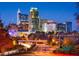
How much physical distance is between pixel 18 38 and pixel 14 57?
16cm

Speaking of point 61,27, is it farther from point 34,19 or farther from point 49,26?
point 34,19

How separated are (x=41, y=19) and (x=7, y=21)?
0.28m

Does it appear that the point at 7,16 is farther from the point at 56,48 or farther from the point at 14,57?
the point at 56,48

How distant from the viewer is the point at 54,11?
145 cm

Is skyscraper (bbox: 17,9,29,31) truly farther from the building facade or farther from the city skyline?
the building facade

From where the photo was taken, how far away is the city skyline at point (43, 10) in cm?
144

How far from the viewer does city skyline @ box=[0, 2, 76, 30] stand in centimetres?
144

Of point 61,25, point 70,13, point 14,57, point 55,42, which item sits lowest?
point 14,57

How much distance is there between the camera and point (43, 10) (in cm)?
145

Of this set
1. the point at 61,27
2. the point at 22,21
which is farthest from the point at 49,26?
the point at 22,21

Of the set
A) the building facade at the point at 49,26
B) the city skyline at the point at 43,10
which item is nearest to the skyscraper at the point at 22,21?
the city skyline at the point at 43,10

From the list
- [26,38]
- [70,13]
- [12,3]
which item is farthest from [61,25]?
[12,3]

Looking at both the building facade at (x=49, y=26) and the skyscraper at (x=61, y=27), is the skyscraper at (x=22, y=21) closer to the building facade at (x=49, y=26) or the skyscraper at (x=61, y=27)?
the building facade at (x=49, y=26)

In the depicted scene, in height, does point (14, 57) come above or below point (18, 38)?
below
